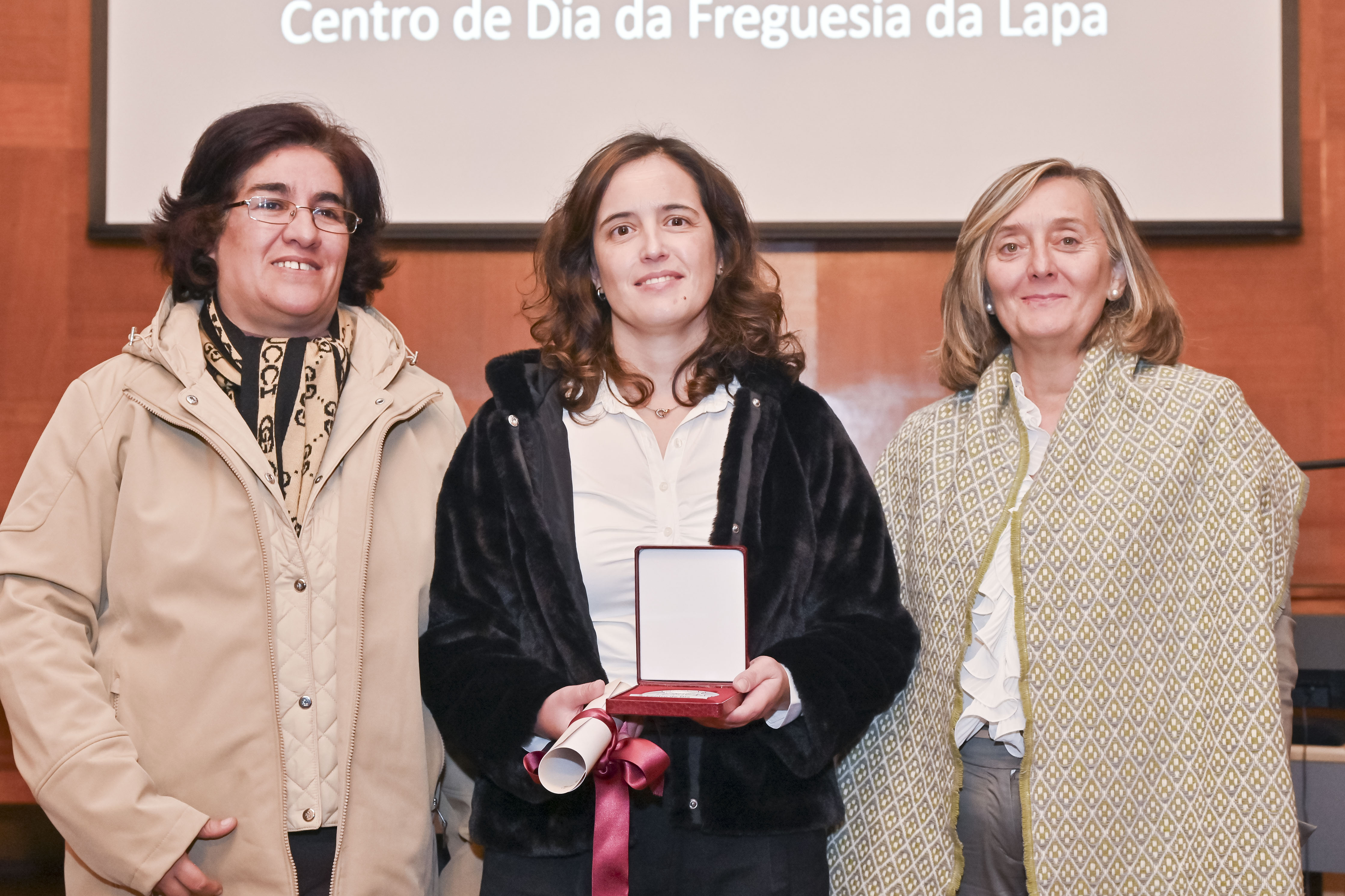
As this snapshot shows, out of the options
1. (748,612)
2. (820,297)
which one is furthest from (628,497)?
Answer: (820,297)

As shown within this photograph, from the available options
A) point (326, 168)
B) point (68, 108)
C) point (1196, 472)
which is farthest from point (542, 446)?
point (68, 108)

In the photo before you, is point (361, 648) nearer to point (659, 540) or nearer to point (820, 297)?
point (659, 540)

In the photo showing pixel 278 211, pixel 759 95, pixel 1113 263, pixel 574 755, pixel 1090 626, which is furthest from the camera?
pixel 759 95

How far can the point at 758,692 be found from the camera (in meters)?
1.41

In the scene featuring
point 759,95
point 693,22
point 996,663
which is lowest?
point 996,663

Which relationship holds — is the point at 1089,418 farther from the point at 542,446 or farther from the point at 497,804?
the point at 497,804

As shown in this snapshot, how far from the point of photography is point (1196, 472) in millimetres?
1744

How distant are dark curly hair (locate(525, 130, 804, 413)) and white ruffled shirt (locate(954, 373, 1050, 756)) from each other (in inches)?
18.2

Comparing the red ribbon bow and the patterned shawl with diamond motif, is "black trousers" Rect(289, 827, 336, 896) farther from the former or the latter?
the patterned shawl with diamond motif

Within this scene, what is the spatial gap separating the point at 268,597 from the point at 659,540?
59 centimetres

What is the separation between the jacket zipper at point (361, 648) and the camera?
1.57 metres

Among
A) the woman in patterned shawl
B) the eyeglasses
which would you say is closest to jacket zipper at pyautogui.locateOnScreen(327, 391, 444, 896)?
the eyeglasses

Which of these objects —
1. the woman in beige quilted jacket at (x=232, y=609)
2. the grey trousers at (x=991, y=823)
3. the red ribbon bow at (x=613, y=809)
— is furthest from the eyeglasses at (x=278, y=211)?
the grey trousers at (x=991, y=823)

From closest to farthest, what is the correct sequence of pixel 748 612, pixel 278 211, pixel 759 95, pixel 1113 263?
pixel 748 612, pixel 278 211, pixel 1113 263, pixel 759 95
